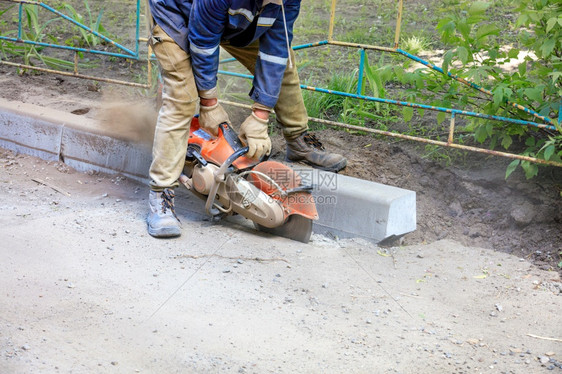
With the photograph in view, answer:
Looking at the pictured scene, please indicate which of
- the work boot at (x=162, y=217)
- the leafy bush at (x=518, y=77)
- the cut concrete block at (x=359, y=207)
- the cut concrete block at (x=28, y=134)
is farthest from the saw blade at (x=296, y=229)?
the cut concrete block at (x=28, y=134)

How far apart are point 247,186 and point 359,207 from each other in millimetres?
676

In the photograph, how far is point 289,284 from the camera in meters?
3.24

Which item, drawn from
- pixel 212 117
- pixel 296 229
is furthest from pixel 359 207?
pixel 212 117

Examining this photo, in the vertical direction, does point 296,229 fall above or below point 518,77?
below

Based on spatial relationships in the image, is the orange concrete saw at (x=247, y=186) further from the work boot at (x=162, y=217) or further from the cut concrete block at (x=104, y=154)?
the cut concrete block at (x=104, y=154)

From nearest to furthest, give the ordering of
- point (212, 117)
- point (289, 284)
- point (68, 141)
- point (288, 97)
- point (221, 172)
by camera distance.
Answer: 1. point (289, 284)
2. point (221, 172)
3. point (212, 117)
4. point (288, 97)
5. point (68, 141)

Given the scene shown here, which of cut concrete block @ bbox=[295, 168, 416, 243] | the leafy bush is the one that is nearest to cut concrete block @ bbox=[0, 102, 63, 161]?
cut concrete block @ bbox=[295, 168, 416, 243]

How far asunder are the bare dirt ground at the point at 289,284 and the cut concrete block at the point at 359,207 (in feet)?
0.38

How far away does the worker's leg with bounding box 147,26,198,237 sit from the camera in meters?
3.58

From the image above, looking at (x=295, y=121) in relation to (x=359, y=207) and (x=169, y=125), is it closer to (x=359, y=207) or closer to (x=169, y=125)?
(x=359, y=207)

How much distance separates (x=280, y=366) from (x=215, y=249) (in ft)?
3.70

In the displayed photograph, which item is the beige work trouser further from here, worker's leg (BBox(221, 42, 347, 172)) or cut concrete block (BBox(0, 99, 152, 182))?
cut concrete block (BBox(0, 99, 152, 182))

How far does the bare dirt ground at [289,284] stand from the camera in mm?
2625

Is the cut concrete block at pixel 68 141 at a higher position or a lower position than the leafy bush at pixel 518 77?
lower
